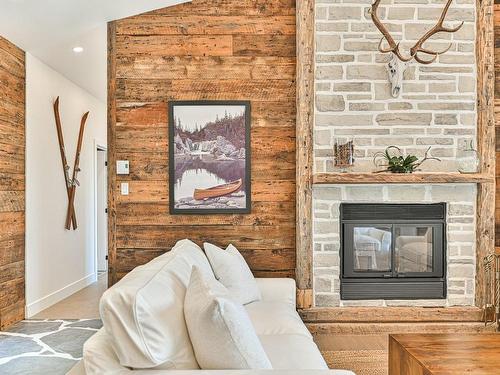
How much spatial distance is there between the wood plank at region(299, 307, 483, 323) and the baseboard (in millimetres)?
2570

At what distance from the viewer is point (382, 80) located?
4.18m

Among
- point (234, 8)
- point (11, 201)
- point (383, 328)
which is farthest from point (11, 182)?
point (383, 328)

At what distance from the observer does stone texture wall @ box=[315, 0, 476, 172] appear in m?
4.16

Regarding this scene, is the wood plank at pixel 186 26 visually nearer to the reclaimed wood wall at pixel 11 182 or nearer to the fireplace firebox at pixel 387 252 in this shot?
the reclaimed wood wall at pixel 11 182

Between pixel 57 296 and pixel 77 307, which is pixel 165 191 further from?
pixel 57 296

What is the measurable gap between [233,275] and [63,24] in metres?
2.63

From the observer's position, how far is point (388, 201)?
4.13 meters

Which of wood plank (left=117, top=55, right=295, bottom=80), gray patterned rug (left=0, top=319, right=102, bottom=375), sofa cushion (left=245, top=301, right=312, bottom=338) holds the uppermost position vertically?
wood plank (left=117, top=55, right=295, bottom=80)

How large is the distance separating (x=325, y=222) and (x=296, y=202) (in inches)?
11.4

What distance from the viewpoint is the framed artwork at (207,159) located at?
13.8 feet

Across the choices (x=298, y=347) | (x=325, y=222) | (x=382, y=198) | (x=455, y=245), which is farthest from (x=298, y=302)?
(x=298, y=347)

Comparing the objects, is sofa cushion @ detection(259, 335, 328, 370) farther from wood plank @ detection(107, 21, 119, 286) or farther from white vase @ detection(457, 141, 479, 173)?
white vase @ detection(457, 141, 479, 173)

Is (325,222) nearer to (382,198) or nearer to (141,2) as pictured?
(382,198)

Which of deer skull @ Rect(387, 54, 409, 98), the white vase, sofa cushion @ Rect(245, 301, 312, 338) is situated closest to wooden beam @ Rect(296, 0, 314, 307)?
deer skull @ Rect(387, 54, 409, 98)
